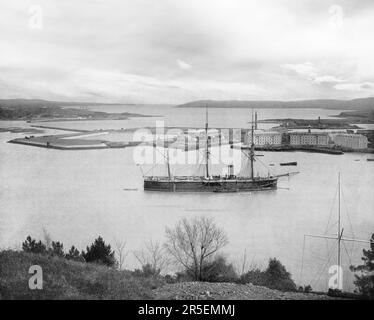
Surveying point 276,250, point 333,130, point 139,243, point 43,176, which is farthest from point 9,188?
point 333,130

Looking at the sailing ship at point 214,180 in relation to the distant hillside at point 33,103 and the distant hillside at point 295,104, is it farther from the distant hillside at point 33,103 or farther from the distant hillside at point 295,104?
the distant hillside at point 33,103

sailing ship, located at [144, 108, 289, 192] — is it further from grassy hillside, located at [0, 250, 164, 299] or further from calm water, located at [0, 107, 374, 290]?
grassy hillside, located at [0, 250, 164, 299]

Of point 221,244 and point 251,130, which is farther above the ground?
point 251,130

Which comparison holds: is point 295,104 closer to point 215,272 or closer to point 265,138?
point 265,138

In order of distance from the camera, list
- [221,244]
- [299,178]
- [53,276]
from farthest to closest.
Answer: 1. [299,178]
2. [221,244]
3. [53,276]

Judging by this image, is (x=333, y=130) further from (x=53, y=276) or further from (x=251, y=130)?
(x=53, y=276)

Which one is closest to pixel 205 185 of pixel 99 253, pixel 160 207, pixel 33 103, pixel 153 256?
pixel 160 207

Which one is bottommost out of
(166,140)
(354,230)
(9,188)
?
(354,230)

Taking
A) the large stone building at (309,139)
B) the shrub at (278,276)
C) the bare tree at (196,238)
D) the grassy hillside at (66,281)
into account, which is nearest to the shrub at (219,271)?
the bare tree at (196,238)
